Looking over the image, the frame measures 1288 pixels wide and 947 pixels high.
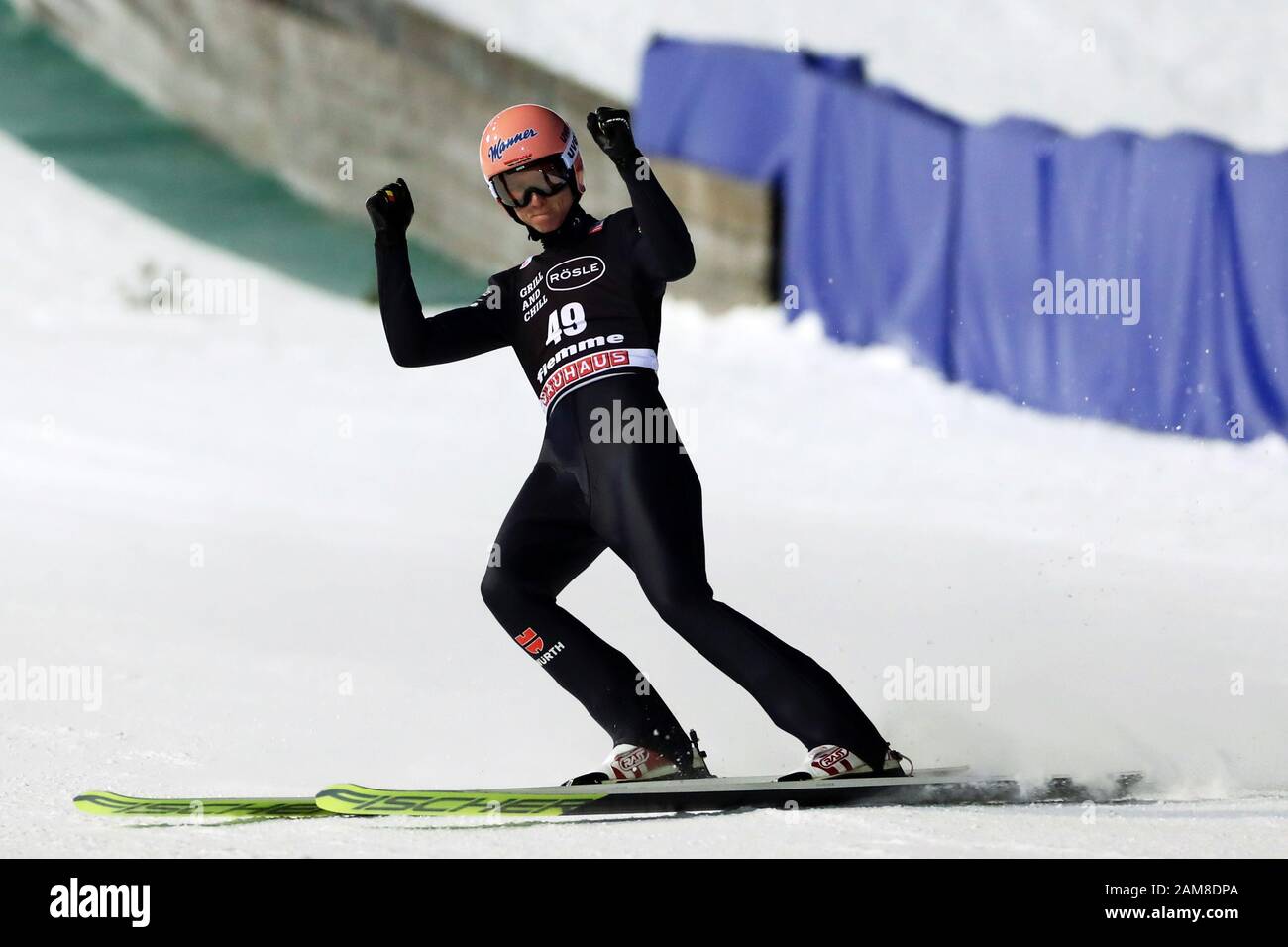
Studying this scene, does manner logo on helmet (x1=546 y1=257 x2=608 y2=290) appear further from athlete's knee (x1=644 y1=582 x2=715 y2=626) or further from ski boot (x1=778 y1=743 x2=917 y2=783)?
ski boot (x1=778 y1=743 x2=917 y2=783)

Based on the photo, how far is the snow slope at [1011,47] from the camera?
1734cm

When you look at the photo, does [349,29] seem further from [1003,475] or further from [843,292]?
[1003,475]

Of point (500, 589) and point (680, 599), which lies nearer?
point (680, 599)

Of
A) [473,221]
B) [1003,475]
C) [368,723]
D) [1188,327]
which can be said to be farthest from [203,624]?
[473,221]

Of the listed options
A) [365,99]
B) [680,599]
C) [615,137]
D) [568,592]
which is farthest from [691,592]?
[365,99]

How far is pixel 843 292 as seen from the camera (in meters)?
11.1

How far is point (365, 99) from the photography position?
14.5 meters

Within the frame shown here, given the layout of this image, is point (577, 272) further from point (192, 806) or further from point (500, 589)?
point (192, 806)

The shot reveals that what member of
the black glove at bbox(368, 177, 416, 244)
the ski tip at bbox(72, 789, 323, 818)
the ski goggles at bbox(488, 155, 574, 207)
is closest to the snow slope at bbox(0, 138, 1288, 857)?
the ski tip at bbox(72, 789, 323, 818)

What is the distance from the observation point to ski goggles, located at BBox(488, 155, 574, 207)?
4.41m

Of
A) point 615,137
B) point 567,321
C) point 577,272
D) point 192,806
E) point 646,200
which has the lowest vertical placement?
point 192,806

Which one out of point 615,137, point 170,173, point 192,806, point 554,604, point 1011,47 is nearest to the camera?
point 615,137

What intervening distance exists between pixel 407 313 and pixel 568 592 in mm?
3141

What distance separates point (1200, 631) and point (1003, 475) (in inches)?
101
